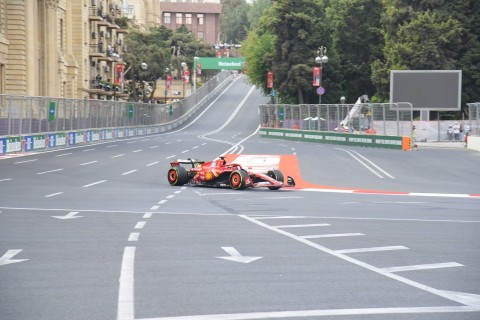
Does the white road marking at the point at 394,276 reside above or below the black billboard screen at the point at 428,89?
below

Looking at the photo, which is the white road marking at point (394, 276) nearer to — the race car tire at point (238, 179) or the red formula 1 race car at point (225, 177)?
the race car tire at point (238, 179)

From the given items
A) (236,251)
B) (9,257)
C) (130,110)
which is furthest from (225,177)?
(130,110)

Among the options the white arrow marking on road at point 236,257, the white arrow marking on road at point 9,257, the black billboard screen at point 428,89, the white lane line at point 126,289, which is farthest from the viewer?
the black billboard screen at point 428,89

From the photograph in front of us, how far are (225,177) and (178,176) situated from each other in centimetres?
166

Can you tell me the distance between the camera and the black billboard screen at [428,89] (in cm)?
6462

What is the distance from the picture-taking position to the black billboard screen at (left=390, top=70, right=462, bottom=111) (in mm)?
64625

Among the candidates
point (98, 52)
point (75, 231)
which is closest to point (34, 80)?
point (98, 52)

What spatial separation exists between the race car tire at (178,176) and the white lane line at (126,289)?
15523mm

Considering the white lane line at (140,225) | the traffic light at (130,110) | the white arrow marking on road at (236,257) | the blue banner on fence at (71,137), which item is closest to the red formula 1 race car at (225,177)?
the white lane line at (140,225)

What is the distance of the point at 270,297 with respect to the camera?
29.6ft

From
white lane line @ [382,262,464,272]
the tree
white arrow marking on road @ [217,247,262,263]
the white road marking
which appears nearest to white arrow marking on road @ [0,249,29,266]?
white arrow marking on road @ [217,247,262,263]

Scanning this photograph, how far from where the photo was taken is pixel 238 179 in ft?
86.6

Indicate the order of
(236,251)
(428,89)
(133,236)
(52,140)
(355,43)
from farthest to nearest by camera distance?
(355,43), (428,89), (52,140), (133,236), (236,251)

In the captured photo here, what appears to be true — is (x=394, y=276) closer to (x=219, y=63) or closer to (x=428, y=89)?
(x=428, y=89)
